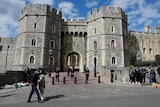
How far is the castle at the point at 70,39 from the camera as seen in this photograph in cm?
2545

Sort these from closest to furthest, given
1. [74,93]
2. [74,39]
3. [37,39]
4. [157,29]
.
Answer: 1. [74,93]
2. [37,39]
3. [74,39]
4. [157,29]

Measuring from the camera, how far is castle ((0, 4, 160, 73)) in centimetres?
2545

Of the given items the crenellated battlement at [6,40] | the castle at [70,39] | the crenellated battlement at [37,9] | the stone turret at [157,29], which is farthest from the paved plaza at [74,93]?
the stone turret at [157,29]

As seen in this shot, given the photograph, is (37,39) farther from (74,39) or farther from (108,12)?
(108,12)

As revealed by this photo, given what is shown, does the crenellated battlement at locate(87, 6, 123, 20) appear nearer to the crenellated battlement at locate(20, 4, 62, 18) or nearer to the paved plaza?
the crenellated battlement at locate(20, 4, 62, 18)

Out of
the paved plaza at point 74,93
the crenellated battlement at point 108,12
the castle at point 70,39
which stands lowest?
the paved plaza at point 74,93

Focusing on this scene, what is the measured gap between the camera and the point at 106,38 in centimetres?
2612

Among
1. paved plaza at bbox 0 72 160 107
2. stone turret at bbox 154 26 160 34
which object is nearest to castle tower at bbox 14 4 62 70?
paved plaza at bbox 0 72 160 107

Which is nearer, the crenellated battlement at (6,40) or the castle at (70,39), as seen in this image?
the castle at (70,39)

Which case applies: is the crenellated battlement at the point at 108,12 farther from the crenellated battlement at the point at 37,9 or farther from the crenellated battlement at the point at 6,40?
the crenellated battlement at the point at 6,40

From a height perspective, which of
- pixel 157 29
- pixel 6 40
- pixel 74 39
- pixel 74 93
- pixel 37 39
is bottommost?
pixel 74 93

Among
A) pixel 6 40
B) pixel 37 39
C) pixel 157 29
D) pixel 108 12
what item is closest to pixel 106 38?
pixel 108 12

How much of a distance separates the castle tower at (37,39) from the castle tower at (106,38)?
668cm

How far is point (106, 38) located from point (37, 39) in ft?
39.3
